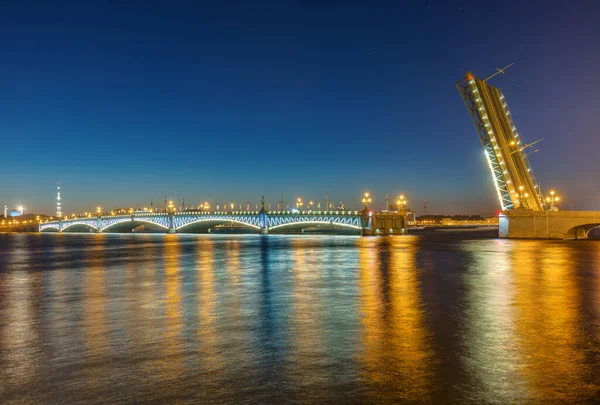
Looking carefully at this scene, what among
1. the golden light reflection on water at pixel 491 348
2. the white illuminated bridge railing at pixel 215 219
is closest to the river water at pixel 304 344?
the golden light reflection on water at pixel 491 348

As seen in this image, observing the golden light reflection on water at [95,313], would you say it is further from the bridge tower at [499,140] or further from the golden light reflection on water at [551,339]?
the bridge tower at [499,140]

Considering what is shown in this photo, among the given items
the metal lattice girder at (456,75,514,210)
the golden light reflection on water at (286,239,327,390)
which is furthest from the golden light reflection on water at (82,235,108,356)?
the metal lattice girder at (456,75,514,210)

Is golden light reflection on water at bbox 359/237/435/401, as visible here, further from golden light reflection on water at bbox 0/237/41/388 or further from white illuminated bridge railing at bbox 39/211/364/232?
white illuminated bridge railing at bbox 39/211/364/232

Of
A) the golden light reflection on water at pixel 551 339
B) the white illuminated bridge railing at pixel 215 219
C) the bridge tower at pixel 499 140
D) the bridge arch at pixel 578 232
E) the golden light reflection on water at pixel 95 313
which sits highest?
the bridge tower at pixel 499 140

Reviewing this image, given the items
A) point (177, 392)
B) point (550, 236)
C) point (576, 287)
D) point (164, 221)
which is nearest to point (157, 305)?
point (177, 392)

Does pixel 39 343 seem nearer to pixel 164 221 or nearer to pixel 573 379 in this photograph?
pixel 573 379

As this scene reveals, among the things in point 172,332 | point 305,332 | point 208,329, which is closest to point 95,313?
point 172,332

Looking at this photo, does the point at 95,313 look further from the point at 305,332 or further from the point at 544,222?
the point at 544,222
